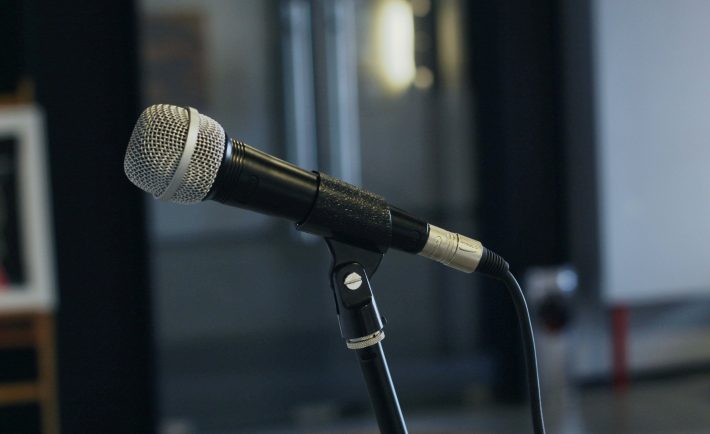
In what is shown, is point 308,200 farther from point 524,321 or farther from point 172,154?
point 524,321

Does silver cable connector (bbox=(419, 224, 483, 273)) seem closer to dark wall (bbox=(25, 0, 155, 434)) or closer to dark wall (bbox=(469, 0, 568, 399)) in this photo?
dark wall (bbox=(25, 0, 155, 434))

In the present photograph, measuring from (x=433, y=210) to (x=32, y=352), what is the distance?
4.66 ft

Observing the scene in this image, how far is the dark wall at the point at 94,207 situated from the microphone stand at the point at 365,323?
188 centimetres

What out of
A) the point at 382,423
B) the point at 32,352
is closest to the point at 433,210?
the point at 32,352

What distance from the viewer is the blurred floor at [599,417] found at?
2.50 m

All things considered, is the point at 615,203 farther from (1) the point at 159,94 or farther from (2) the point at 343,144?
(1) the point at 159,94

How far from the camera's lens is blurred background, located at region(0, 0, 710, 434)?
94.7 inches

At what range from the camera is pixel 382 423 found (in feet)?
2.10

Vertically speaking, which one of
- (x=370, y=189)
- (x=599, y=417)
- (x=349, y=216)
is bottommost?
(x=599, y=417)

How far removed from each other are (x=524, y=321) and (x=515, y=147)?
217 centimetres

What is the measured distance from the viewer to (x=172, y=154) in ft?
2.02

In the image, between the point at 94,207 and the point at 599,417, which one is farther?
the point at 599,417

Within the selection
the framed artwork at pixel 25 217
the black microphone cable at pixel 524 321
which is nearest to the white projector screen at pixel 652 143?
the framed artwork at pixel 25 217

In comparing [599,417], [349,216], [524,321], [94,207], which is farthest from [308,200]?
[599,417]
